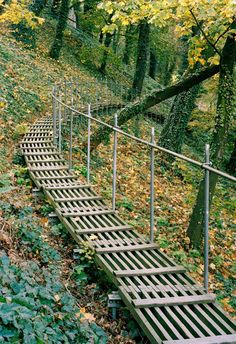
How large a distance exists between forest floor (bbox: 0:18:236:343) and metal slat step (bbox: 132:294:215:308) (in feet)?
1.12

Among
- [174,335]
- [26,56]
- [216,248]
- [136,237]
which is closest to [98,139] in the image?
[216,248]

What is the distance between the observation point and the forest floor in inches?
203

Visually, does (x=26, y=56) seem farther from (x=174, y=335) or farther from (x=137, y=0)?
(x=174, y=335)

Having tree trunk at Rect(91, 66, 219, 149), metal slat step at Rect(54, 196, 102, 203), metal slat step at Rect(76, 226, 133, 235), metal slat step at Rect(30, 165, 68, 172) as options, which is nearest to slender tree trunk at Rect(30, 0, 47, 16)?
tree trunk at Rect(91, 66, 219, 149)

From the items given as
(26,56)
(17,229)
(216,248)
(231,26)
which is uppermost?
(231,26)

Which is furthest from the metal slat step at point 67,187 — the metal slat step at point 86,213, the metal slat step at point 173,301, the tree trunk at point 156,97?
the tree trunk at point 156,97

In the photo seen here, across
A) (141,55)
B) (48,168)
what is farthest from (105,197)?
(141,55)

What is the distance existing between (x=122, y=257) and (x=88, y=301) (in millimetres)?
850

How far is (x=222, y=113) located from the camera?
8469mm

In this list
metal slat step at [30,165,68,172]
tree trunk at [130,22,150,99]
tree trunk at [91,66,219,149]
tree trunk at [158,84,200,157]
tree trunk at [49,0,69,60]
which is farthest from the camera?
tree trunk at [49,0,69,60]

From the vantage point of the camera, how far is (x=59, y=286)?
471cm

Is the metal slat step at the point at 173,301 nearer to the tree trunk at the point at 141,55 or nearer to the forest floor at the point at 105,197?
the forest floor at the point at 105,197

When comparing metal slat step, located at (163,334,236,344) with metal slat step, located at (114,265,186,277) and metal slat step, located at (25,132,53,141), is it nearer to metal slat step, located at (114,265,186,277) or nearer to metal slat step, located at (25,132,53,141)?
metal slat step, located at (114,265,186,277)

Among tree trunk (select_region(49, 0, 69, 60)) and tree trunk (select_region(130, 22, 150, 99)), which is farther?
tree trunk (select_region(49, 0, 69, 60))
